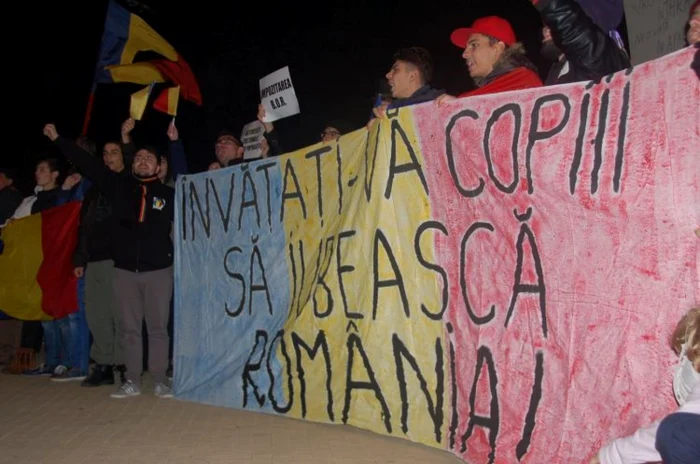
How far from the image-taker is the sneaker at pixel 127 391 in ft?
19.6

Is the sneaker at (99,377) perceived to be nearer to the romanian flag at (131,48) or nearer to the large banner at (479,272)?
the large banner at (479,272)

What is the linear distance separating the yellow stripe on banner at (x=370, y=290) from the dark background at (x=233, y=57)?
483cm

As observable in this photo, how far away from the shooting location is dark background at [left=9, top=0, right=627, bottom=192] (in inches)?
391

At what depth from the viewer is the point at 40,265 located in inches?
293

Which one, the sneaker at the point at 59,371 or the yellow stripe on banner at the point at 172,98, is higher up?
the yellow stripe on banner at the point at 172,98

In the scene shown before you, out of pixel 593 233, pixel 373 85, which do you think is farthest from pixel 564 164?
pixel 373 85

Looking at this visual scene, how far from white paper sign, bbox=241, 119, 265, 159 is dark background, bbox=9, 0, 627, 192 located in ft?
7.28

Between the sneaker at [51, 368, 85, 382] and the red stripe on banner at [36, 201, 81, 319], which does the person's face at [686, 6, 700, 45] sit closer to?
the red stripe on banner at [36, 201, 81, 319]

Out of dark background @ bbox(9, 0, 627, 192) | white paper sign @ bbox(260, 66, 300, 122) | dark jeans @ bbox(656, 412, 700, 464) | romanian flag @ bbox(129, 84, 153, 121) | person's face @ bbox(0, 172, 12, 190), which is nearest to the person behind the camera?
dark jeans @ bbox(656, 412, 700, 464)

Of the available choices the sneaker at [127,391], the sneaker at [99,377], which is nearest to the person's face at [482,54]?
the sneaker at [127,391]

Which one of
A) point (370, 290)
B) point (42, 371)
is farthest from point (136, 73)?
point (370, 290)

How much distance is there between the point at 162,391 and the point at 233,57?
632 cm

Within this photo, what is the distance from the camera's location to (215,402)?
5.64 meters

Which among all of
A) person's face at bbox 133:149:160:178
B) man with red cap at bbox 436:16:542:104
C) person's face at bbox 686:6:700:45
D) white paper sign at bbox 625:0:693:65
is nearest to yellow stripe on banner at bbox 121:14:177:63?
person's face at bbox 133:149:160:178
